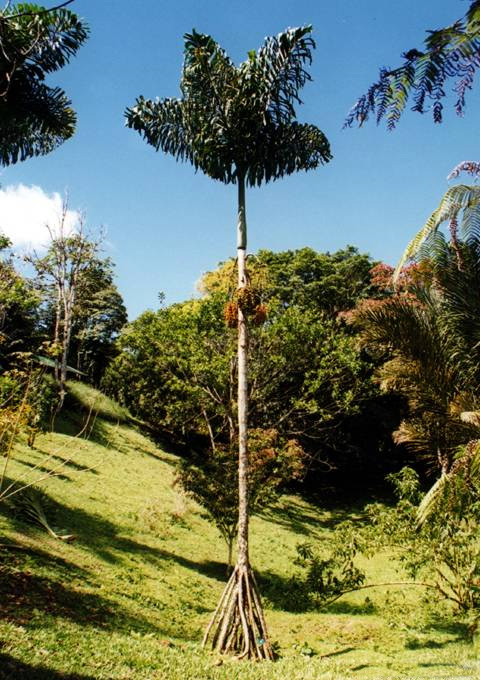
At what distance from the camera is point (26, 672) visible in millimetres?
4922

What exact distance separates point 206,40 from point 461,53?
8.44m

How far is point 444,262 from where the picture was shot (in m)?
7.24

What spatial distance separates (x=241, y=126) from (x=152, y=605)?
10020 millimetres

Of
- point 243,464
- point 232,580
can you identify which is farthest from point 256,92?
point 232,580

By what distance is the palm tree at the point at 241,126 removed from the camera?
9.26 metres

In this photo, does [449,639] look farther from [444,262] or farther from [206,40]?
[206,40]

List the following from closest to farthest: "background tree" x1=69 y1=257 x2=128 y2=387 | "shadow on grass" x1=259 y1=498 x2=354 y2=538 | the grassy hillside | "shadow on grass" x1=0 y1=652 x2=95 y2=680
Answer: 1. "shadow on grass" x1=0 y1=652 x2=95 y2=680
2. the grassy hillside
3. "shadow on grass" x1=259 y1=498 x2=354 y2=538
4. "background tree" x1=69 y1=257 x2=128 y2=387

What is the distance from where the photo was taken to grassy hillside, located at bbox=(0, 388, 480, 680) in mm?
6180

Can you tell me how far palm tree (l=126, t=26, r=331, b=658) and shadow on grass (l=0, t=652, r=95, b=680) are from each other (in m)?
3.53

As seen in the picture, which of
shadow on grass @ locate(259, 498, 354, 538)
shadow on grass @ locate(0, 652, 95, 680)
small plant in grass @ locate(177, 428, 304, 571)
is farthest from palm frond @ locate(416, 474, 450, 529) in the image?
shadow on grass @ locate(259, 498, 354, 538)

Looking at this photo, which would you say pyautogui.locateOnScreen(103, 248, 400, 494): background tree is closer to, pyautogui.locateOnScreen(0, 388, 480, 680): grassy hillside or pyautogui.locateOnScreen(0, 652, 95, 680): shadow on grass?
pyautogui.locateOnScreen(0, 388, 480, 680): grassy hillside

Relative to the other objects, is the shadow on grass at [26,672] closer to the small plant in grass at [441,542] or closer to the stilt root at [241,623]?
the stilt root at [241,623]

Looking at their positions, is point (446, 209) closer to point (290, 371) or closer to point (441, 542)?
point (441, 542)

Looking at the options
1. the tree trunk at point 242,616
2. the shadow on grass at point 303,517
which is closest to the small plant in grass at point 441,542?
the tree trunk at point 242,616
